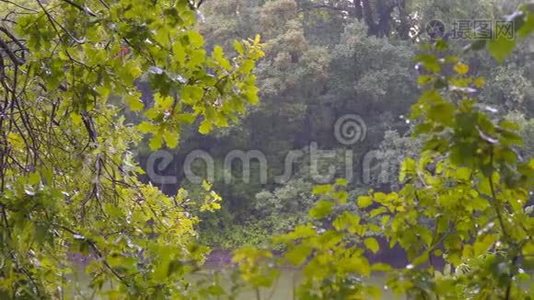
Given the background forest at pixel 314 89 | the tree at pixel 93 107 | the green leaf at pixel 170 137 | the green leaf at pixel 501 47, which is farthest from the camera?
the background forest at pixel 314 89

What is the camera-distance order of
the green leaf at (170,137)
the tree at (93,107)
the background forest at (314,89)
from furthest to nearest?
the background forest at (314,89) < the green leaf at (170,137) < the tree at (93,107)

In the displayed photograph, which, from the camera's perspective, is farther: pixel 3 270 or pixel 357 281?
pixel 3 270

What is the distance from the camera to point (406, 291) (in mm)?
820

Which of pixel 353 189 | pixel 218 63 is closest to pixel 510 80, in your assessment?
pixel 353 189

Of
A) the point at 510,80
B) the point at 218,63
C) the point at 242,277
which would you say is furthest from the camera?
the point at 510,80

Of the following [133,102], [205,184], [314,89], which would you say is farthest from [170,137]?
[314,89]

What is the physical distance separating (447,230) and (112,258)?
474mm

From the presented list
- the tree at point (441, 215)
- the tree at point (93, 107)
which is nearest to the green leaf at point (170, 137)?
the tree at point (93, 107)

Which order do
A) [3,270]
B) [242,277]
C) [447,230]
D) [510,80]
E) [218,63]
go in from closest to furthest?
[242,277]
[447,230]
[3,270]
[218,63]
[510,80]

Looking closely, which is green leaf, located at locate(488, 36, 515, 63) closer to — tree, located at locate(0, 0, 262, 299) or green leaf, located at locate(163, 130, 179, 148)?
tree, located at locate(0, 0, 262, 299)

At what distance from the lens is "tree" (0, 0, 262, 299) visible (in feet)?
3.92

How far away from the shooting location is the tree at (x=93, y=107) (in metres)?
1.20

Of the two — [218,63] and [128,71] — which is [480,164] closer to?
[218,63]

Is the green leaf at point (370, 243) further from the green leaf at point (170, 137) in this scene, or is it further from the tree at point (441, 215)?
the green leaf at point (170, 137)
